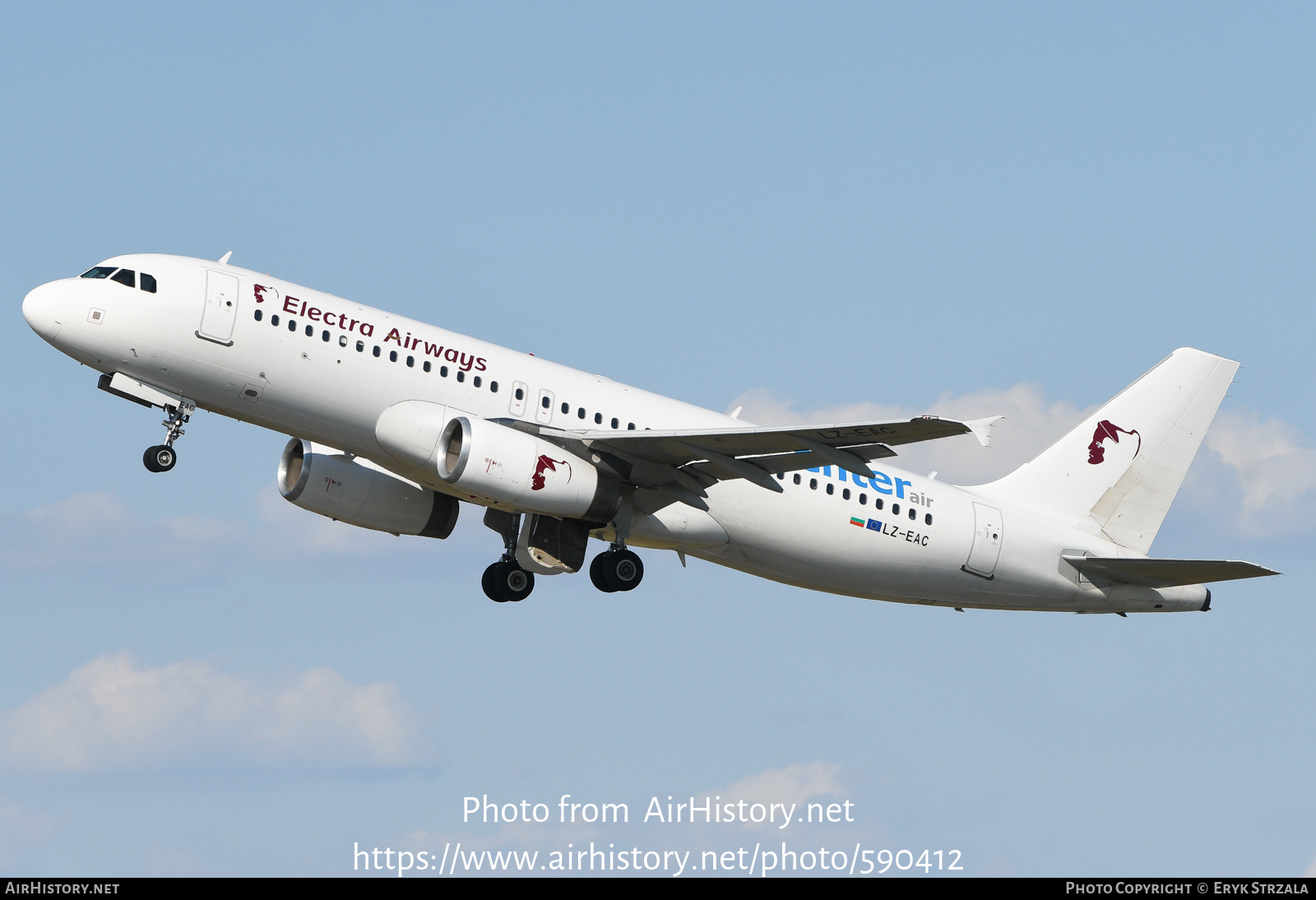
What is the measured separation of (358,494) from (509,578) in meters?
4.23

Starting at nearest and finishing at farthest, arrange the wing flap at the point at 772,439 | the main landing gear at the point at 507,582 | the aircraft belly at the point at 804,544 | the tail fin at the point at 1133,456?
1. the wing flap at the point at 772,439
2. the aircraft belly at the point at 804,544
3. the main landing gear at the point at 507,582
4. the tail fin at the point at 1133,456

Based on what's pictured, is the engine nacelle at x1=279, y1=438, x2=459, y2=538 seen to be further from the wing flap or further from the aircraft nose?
the aircraft nose

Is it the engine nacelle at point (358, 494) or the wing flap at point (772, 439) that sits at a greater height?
the engine nacelle at point (358, 494)

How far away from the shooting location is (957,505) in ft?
130

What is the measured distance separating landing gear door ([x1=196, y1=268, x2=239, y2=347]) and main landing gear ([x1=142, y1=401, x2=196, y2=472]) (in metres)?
1.71

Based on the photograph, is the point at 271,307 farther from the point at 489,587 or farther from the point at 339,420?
the point at 489,587

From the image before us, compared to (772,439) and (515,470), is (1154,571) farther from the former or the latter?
(515,470)

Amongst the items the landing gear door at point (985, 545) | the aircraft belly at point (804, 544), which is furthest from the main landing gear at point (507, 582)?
the landing gear door at point (985, 545)

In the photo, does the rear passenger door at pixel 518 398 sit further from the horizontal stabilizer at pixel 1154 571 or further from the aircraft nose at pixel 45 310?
the horizontal stabilizer at pixel 1154 571

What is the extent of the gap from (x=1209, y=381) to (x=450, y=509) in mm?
20570

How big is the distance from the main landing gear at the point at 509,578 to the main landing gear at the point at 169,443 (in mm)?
8045

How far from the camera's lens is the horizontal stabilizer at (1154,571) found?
124ft

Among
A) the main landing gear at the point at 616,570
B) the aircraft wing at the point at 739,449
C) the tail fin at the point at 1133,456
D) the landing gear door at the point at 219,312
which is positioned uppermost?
the tail fin at the point at 1133,456

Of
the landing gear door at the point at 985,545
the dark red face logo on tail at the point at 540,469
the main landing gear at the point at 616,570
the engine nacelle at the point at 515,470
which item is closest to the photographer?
the engine nacelle at the point at 515,470
